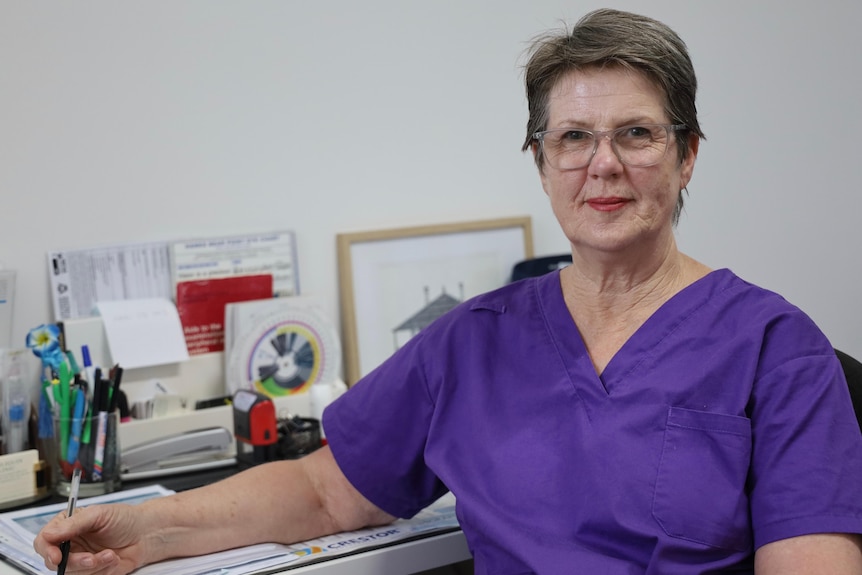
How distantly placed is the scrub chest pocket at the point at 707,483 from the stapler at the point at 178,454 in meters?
0.89

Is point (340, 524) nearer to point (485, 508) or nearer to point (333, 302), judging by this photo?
point (485, 508)

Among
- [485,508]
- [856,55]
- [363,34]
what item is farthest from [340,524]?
[856,55]

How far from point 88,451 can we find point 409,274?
2.64ft

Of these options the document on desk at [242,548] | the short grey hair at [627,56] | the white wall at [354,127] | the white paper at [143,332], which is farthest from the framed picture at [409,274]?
the short grey hair at [627,56]

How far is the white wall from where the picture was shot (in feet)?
5.91

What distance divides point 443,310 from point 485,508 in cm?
89

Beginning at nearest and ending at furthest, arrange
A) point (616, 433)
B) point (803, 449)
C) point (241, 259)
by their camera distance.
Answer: point (803, 449) → point (616, 433) → point (241, 259)

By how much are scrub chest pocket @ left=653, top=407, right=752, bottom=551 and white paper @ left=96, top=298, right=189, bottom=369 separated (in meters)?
1.03

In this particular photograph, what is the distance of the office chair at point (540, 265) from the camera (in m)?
2.17

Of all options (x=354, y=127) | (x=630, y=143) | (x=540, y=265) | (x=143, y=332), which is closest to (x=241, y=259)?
(x=143, y=332)

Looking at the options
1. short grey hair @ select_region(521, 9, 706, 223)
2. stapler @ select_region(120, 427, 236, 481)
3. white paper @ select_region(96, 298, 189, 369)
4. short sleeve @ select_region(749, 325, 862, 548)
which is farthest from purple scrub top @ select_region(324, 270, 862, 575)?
white paper @ select_region(96, 298, 189, 369)

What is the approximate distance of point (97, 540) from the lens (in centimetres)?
129

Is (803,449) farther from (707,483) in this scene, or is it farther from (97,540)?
(97,540)

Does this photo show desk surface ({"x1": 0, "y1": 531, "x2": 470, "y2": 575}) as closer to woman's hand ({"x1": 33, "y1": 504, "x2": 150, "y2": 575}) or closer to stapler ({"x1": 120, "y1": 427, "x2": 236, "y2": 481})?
woman's hand ({"x1": 33, "y1": 504, "x2": 150, "y2": 575})
